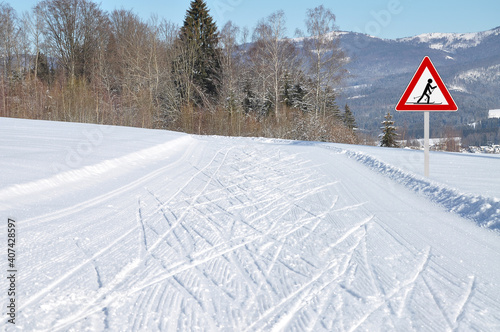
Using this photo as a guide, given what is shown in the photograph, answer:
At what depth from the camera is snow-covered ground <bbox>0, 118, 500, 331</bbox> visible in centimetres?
260

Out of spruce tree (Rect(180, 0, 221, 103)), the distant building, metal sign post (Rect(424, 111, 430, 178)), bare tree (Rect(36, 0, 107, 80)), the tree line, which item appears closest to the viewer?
metal sign post (Rect(424, 111, 430, 178))

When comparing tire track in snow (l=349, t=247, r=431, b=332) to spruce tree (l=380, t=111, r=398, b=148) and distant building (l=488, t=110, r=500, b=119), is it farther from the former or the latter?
distant building (l=488, t=110, r=500, b=119)

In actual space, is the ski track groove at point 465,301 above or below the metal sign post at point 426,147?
below

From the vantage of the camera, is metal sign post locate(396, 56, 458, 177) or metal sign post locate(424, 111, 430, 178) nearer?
metal sign post locate(396, 56, 458, 177)

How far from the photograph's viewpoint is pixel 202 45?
38781mm

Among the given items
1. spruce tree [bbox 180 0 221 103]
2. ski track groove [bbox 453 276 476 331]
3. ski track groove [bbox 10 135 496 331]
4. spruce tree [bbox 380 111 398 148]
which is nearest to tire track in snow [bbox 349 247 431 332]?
ski track groove [bbox 10 135 496 331]

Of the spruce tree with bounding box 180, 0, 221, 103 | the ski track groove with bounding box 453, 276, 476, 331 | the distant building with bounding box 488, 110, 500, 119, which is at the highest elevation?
the spruce tree with bounding box 180, 0, 221, 103

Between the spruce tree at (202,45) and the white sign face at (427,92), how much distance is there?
30622 millimetres

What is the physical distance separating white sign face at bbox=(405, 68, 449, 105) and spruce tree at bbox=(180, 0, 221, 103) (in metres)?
30.6

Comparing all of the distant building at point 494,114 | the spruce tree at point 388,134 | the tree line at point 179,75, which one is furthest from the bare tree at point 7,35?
the distant building at point 494,114

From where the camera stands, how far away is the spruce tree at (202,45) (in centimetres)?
3738

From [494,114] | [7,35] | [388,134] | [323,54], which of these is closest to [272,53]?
[323,54]

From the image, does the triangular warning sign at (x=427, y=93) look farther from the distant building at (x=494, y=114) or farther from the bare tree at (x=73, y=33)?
the distant building at (x=494, y=114)

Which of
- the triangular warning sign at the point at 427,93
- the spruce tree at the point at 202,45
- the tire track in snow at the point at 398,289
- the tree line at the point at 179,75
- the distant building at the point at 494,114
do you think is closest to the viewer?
the tire track in snow at the point at 398,289
